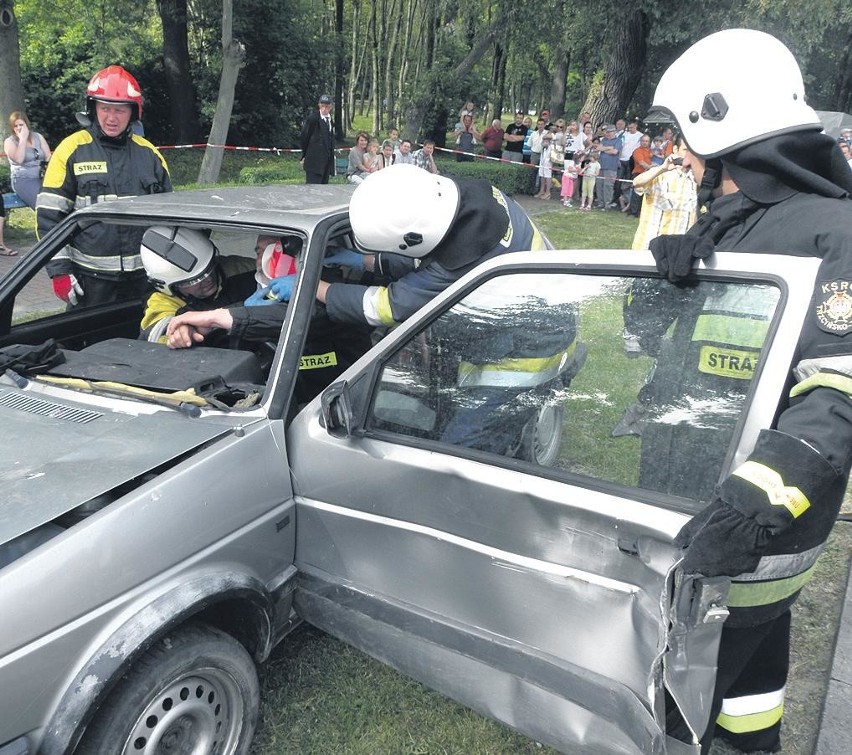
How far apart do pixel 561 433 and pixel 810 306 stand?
0.62m

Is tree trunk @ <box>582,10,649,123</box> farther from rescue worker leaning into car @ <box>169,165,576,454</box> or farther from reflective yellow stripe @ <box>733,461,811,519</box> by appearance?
reflective yellow stripe @ <box>733,461,811,519</box>

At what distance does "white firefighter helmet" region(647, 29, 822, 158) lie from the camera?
1.81 meters

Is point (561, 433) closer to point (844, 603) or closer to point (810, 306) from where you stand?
point (810, 306)

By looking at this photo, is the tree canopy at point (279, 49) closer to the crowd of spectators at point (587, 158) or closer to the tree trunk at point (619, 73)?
the tree trunk at point (619, 73)

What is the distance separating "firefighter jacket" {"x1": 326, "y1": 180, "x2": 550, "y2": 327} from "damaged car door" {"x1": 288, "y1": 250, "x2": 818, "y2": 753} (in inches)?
13.1

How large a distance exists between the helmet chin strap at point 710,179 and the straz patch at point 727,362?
1.84 ft


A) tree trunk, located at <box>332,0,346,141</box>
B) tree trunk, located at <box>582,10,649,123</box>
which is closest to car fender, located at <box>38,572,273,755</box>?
tree trunk, located at <box>582,10,649,123</box>

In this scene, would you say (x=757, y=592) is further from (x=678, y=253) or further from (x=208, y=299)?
(x=208, y=299)

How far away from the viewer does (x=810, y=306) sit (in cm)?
154

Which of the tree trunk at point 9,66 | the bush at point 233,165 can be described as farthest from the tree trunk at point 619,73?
the tree trunk at point 9,66

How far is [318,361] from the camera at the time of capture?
104 inches

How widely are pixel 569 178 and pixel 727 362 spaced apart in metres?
14.3

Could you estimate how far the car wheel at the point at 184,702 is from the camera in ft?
5.48

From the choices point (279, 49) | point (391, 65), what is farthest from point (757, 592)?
point (391, 65)
